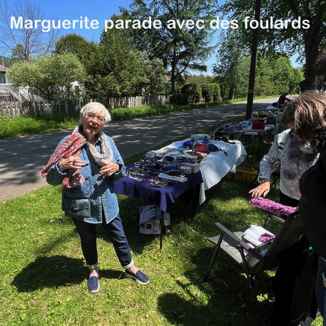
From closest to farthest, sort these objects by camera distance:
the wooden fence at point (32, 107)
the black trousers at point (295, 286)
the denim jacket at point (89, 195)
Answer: the black trousers at point (295, 286), the denim jacket at point (89, 195), the wooden fence at point (32, 107)

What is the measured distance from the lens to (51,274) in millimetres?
3426

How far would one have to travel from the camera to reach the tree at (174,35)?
33.8 m

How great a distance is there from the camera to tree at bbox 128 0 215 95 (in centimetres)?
3381

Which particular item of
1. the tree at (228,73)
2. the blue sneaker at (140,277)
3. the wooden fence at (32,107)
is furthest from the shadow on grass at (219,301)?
the tree at (228,73)

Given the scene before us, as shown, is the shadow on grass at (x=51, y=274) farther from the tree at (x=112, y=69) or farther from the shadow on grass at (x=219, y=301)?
the tree at (x=112, y=69)

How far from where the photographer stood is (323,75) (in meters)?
1.77

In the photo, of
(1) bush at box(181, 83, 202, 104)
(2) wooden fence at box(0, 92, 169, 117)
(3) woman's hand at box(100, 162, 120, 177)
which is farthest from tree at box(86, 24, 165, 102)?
(3) woman's hand at box(100, 162, 120, 177)

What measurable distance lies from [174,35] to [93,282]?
33.8 m

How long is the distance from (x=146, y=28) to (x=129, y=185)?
33.6 meters

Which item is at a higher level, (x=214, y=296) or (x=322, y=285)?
(x=322, y=285)

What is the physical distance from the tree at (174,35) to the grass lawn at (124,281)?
29538 millimetres

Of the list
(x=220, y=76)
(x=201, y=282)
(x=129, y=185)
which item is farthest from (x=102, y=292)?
(x=220, y=76)

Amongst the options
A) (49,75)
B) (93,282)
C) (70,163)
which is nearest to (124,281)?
(93,282)

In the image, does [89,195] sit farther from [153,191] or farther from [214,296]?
[214,296]
